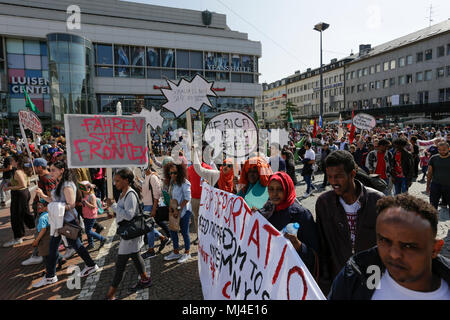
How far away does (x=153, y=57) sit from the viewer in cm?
4097

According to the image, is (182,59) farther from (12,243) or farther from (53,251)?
(53,251)

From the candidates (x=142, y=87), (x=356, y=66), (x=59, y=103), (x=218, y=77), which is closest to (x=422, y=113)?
(x=356, y=66)

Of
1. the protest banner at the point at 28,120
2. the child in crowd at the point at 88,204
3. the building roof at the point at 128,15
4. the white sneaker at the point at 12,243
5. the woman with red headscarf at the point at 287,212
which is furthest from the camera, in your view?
the building roof at the point at 128,15

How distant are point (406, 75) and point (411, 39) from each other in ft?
21.0

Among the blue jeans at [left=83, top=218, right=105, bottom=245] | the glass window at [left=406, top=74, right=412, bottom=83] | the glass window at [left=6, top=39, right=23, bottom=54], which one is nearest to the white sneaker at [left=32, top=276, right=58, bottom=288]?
the blue jeans at [left=83, top=218, right=105, bottom=245]

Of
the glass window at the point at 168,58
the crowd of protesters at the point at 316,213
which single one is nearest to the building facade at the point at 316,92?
the glass window at the point at 168,58

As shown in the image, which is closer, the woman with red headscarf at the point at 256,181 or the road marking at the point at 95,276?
the woman with red headscarf at the point at 256,181

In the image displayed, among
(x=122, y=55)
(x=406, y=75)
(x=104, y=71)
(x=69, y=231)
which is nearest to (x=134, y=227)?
(x=69, y=231)

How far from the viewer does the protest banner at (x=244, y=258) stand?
5.88ft

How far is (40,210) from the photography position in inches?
179

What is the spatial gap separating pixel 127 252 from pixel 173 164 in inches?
63.8

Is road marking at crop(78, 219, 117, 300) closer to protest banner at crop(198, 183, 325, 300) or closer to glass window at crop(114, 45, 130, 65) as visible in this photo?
protest banner at crop(198, 183, 325, 300)

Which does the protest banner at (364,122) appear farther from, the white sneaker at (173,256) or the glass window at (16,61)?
the glass window at (16,61)

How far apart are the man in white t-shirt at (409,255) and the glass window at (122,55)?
4306 centimetres
